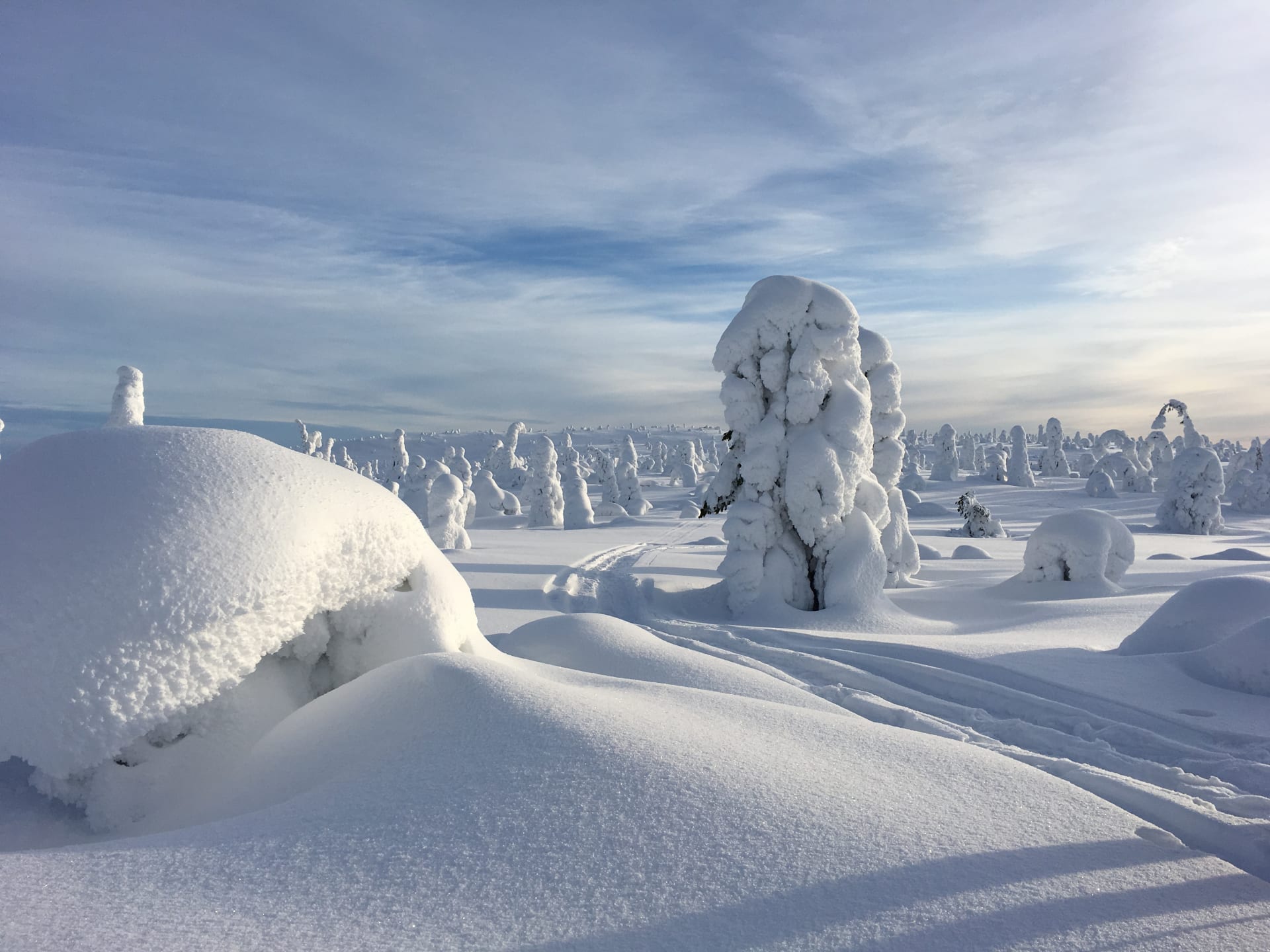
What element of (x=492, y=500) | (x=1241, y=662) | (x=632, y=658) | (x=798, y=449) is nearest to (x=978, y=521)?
(x=798, y=449)

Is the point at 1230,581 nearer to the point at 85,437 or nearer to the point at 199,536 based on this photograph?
the point at 199,536

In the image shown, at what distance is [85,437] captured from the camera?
409cm

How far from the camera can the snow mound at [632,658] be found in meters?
6.01

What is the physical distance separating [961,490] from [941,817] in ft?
170

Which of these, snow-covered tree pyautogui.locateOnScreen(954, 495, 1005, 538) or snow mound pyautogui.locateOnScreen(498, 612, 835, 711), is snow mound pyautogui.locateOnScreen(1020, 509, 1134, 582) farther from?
snow-covered tree pyautogui.locateOnScreen(954, 495, 1005, 538)

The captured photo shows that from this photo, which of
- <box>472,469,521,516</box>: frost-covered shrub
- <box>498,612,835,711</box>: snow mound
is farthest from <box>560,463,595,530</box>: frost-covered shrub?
<box>498,612,835,711</box>: snow mound

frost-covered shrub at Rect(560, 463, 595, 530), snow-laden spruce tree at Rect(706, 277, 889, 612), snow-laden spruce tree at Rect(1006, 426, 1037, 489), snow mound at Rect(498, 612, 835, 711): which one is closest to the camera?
snow mound at Rect(498, 612, 835, 711)

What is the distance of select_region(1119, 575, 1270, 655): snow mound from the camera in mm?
7699

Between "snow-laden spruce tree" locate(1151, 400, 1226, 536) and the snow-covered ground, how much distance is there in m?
29.4

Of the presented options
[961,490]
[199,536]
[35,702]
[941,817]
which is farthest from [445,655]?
[961,490]

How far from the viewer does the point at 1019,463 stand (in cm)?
5184

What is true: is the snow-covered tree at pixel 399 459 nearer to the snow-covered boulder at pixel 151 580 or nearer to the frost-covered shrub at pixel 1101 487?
the frost-covered shrub at pixel 1101 487

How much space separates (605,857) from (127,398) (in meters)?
23.0

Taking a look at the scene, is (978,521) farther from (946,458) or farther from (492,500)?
(946,458)
